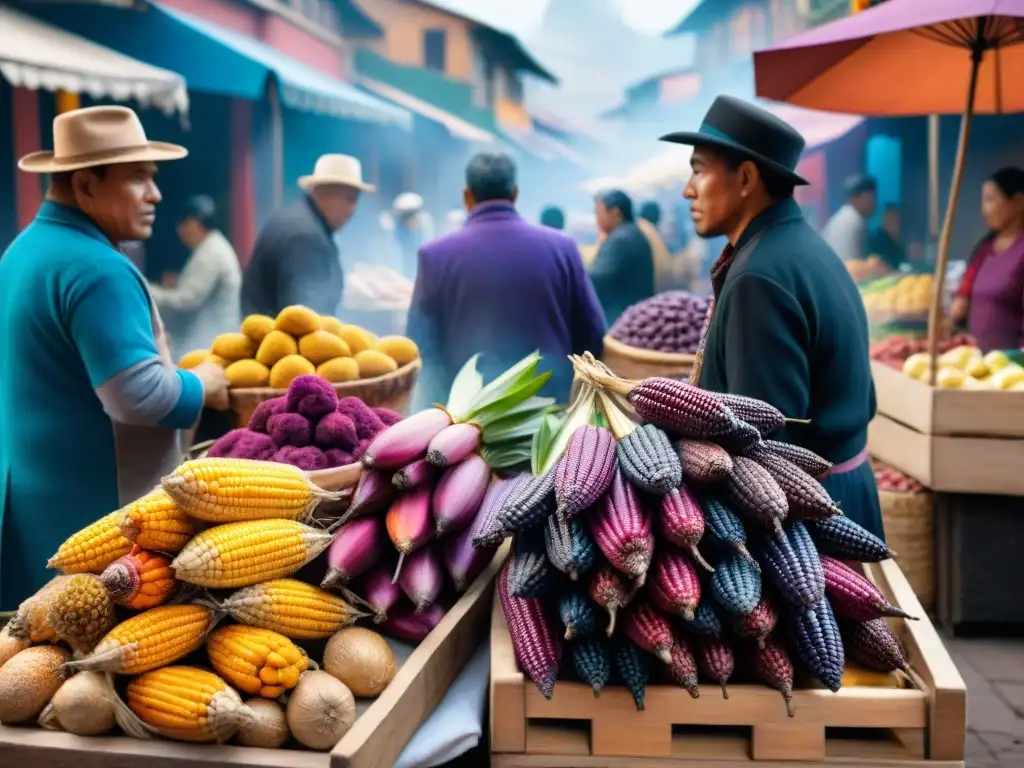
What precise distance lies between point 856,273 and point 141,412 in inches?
292

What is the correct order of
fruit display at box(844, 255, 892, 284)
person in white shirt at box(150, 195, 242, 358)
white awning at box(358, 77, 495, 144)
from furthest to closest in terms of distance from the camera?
white awning at box(358, 77, 495, 144), fruit display at box(844, 255, 892, 284), person in white shirt at box(150, 195, 242, 358)

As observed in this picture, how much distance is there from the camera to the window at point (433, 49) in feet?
31.3

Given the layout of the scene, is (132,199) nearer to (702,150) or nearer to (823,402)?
(702,150)

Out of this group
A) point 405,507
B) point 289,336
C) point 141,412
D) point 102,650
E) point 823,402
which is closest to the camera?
point 102,650

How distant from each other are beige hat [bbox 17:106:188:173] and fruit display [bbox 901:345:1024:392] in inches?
127

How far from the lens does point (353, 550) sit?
1.69 meters

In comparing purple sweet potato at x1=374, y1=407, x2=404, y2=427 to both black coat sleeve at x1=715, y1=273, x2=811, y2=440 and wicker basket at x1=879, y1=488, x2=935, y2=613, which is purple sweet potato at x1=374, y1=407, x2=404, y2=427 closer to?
black coat sleeve at x1=715, y1=273, x2=811, y2=440

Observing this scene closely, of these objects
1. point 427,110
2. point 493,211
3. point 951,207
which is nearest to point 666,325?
point 493,211

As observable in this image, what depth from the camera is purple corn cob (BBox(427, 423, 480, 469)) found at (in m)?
1.81

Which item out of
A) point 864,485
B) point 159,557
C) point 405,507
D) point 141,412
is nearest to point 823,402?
point 864,485

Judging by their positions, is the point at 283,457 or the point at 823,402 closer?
the point at 283,457

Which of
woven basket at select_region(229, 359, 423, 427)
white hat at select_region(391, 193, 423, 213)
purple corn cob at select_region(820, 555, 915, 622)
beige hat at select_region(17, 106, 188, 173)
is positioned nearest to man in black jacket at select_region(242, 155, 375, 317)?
woven basket at select_region(229, 359, 423, 427)

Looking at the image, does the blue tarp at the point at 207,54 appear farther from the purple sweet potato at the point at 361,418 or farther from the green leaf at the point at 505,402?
the green leaf at the point at 505,402

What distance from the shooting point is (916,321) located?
21.1ft
